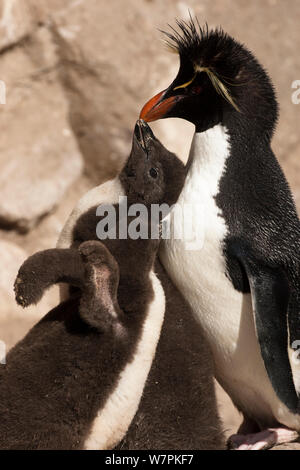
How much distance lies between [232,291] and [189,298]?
0.09 m

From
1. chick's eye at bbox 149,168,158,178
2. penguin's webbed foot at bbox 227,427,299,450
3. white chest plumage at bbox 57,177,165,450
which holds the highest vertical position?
chick's eye at bbox 149,168,158,178

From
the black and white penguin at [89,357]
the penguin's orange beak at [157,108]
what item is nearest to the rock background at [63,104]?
the penguin's orange beak at [157,108]

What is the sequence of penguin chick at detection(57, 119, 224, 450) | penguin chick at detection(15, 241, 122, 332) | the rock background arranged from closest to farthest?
penguin chick at detection(15, 241, 122, 332)
penguin chick at detection(57, 119, 224, 450)
the rock background

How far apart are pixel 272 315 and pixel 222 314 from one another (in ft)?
0.37

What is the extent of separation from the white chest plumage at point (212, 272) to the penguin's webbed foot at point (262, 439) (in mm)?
Answer: 53

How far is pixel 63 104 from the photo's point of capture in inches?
123

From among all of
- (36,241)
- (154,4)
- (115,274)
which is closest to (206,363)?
(115,274)

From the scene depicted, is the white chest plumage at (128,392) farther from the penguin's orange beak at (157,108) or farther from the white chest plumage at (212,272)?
the penguin's orange beak at (157,108)

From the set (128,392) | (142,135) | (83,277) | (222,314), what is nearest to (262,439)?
(222,314)

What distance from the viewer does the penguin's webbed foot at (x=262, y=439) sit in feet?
5.91

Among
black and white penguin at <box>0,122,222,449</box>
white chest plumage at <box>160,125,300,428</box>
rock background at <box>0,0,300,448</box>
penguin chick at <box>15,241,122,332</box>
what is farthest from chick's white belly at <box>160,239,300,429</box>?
rock background at <box>0,0,300,448</box>

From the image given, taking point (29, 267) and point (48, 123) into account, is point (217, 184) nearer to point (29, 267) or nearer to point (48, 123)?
point (29, 267)

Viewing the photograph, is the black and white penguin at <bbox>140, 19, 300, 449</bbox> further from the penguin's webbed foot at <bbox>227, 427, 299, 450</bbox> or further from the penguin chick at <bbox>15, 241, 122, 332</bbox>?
the penguin chick at <bbox>15, 241, 122, 332</bbox>

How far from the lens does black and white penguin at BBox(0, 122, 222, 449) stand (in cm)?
150
